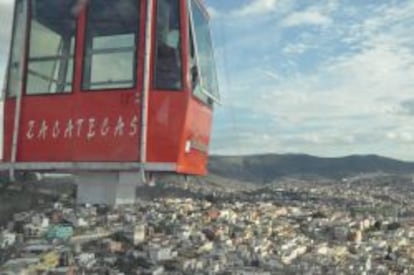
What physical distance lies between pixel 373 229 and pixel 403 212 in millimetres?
26300

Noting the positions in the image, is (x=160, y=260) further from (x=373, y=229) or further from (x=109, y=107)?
(x=373, y=229)

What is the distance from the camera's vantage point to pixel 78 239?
76.8 feet

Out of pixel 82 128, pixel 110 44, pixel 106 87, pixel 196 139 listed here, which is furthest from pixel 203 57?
pixel 82 128

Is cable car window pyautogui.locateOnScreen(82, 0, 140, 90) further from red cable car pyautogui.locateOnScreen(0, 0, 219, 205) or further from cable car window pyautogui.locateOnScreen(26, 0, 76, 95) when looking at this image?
cable car window pyautogui.locateOnScreen(26, 0, 76, 95)

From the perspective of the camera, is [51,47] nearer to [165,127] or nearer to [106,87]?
[106,87]

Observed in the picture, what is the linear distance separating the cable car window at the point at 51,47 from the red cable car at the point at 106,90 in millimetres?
14

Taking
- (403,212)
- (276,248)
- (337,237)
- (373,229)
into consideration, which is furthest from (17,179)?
(403,212)

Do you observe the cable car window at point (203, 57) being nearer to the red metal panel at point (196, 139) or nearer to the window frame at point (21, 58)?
the red metal panel at point (196, 139)

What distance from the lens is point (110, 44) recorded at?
11.6 m

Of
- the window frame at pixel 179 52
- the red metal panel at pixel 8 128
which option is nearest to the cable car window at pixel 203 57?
the window frame at pixel 179 52

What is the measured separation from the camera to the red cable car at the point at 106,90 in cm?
1127

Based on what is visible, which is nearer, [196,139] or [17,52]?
[196,139]

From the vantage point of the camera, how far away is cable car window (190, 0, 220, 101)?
11.7m

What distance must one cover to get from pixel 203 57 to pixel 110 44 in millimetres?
1426
